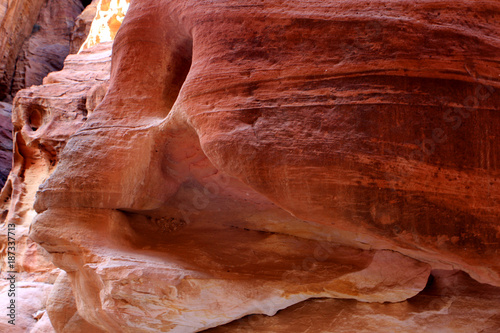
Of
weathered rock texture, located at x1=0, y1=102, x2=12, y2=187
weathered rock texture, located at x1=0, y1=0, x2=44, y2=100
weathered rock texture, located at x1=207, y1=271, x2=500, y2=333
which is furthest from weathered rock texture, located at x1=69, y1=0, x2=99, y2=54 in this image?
weathered rock texture, located at x1=207, y1=271, x2=500, y2=333

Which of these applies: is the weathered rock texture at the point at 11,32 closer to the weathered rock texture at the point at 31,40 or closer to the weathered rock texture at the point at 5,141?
the weathered rock texture at the point at 31,40

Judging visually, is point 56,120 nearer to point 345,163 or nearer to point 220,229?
point 220,229

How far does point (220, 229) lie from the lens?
125 inches

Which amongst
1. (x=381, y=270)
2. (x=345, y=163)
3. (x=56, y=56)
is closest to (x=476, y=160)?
(x=345, y=163)

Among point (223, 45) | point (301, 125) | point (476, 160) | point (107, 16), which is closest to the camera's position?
point (476, 160)

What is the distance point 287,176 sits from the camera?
6.84 feet

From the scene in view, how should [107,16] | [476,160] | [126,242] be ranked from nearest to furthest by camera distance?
1. [476,160]
2. [126,242]
3. [107,16]

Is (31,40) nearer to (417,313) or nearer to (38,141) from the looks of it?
(38,141)

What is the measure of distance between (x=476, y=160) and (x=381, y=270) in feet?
2.84

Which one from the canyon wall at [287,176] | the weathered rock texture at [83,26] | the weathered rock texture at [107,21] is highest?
the weathered rock texture at [83,26]

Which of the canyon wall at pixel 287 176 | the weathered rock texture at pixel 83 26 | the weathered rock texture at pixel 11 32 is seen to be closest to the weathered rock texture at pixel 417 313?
the canyon wall at pixel 287 176

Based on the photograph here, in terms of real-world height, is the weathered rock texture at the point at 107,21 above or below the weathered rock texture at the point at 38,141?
above

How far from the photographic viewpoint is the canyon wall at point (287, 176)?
197 cm

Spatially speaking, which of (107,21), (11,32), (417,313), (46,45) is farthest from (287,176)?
(46,45)
